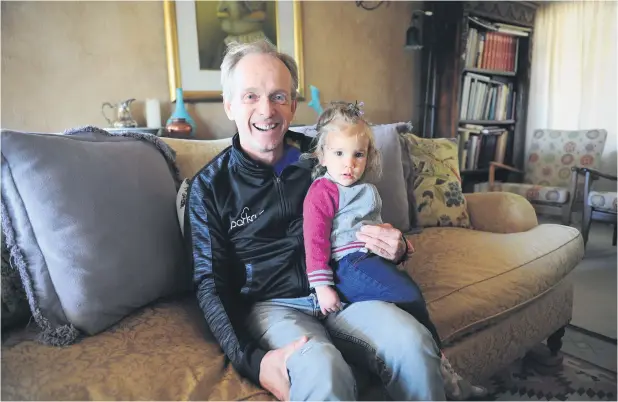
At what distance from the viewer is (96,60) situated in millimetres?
2338

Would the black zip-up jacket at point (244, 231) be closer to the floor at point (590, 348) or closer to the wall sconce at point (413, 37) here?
the floor at point (590, 348)

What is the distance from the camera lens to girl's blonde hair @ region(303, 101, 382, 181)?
1082mm

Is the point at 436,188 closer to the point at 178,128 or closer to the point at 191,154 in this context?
the point at 191,154

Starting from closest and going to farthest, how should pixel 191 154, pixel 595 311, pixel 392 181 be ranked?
1. pixel 191 154
2. pixel 392 181
3. pixel 595 311

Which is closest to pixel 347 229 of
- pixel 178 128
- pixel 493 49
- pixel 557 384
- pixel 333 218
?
pixel 333 218

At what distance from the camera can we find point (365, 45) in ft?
10.9

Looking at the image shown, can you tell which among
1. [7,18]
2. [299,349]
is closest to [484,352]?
[299,349]

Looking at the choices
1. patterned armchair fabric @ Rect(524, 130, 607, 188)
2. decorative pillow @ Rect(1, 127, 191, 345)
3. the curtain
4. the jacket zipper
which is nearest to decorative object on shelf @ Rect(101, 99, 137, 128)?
decorative pillow @ Rect(1, 127, 191, 345)

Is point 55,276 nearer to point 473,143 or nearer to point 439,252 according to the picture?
point 439,252

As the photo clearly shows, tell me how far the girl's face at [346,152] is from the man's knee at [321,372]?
44 centimetres

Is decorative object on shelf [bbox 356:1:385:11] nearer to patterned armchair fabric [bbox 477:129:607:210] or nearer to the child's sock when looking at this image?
patterned armchair fabric [bbox 477:129:607:210]

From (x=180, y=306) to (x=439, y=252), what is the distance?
935 mm

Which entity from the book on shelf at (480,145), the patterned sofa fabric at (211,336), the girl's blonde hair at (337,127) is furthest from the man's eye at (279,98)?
the book on shelf at (480,145)

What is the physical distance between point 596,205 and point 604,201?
65 mm
